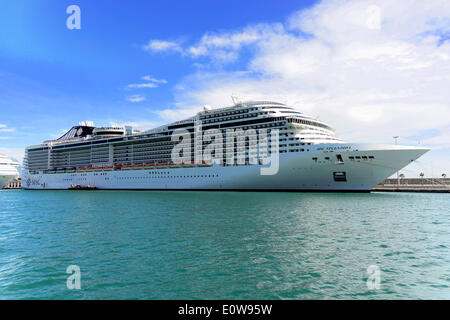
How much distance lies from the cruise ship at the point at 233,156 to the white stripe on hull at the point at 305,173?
120 millimetres

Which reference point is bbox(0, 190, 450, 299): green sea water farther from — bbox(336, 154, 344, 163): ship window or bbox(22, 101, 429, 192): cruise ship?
bbox(22, 101, 429, 192): cruise ship

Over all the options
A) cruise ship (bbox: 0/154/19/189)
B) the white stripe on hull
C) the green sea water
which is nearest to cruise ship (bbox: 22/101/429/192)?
the white stripe on hull

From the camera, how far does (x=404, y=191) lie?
55938mm

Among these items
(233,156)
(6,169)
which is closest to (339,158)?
(233,156)

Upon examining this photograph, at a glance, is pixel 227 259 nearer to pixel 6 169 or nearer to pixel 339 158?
pixel 339 158

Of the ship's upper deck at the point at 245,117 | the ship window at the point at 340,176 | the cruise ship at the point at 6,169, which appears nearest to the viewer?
the ship window at the point at 340,176

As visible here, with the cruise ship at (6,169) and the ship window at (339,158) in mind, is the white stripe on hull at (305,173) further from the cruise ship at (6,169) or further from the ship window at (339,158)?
the cruise ship at (6,169)

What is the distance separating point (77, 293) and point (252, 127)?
4334cm

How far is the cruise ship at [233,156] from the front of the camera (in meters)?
37.3

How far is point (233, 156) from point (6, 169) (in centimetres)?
7153

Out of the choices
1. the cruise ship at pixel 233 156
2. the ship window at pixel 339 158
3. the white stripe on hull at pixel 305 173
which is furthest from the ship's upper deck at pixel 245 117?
the ship window at pixel 339 158

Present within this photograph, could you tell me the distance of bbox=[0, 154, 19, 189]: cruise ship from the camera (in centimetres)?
7850
